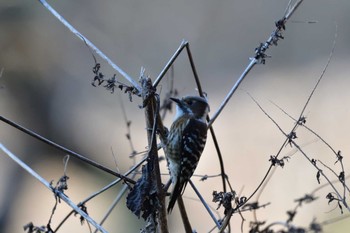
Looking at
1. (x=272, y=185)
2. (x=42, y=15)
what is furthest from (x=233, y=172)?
(x=42, y=15)

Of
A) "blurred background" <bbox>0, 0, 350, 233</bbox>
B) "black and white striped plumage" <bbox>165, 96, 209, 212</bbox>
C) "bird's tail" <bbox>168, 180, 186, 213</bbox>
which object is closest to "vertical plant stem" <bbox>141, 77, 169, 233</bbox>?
"bird's tail" <bbox>168, 180, 186, 213</bbox>

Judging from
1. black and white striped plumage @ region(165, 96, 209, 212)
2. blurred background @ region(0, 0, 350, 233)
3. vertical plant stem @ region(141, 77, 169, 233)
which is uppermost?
blurred background @ region(0, 0, 350, 233)

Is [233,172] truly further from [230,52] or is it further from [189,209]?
[230,52]

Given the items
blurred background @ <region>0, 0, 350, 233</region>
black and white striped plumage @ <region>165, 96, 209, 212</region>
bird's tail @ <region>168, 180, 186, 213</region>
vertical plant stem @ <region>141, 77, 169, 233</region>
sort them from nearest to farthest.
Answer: vertical plant stem @ <region>141, 77, 169, 233</region> → bird's tail @ <region>168, 180, 186, 213</region> → black and white striped plumage @ <region>165, 96, 209, 212</region> → blurred background @ <region>0, 0, 350, 233</region>

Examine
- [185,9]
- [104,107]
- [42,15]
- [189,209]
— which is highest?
[185,9]

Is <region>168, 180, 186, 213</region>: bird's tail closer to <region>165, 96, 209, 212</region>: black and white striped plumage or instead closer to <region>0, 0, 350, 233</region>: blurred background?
<region>165, 96, 209, 212</region>: black and white striped plumage

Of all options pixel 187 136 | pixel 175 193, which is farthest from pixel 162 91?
pixel 175 193

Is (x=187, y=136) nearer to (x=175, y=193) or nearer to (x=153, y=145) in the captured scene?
(x=175, y=193)
